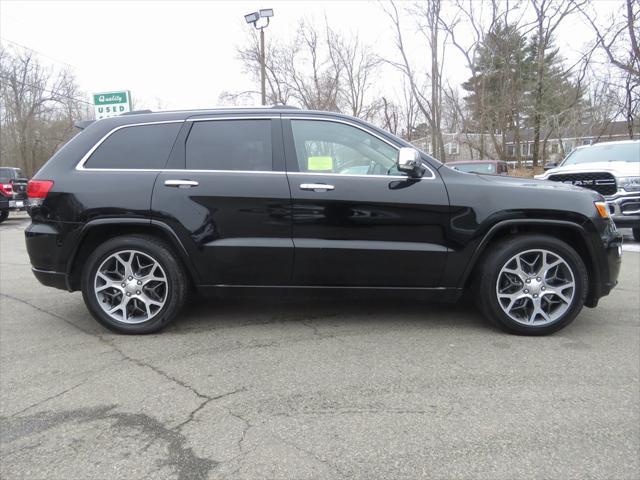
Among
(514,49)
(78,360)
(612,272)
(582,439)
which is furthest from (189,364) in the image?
(514,49)

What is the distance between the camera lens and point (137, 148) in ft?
13.1

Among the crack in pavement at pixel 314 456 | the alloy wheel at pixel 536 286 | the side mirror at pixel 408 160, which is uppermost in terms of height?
the side mirror at pixel 408 160

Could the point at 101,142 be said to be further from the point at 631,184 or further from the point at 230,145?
the point at 631,184

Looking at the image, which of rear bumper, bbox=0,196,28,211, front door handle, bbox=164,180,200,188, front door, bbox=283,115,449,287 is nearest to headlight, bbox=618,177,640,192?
front door, bbox=283,115,449,287

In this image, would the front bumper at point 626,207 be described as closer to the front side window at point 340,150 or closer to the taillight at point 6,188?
the front side window at point 340,150

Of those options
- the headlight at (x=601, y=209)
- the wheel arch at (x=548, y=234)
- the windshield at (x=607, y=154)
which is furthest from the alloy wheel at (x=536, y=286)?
the windshield at (x=607, y=154)

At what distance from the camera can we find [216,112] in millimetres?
4062

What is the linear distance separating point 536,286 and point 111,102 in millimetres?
12371

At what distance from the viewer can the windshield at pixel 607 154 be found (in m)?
9.32

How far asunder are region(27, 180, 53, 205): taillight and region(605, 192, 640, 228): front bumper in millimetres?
8663

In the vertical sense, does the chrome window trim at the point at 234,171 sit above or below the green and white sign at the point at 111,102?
below

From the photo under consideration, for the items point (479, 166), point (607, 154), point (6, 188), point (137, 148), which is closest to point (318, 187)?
point (137, 148)

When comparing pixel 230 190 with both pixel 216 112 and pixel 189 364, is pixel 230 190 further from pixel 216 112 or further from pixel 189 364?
pixel 189 364

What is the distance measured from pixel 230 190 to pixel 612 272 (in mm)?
3180
